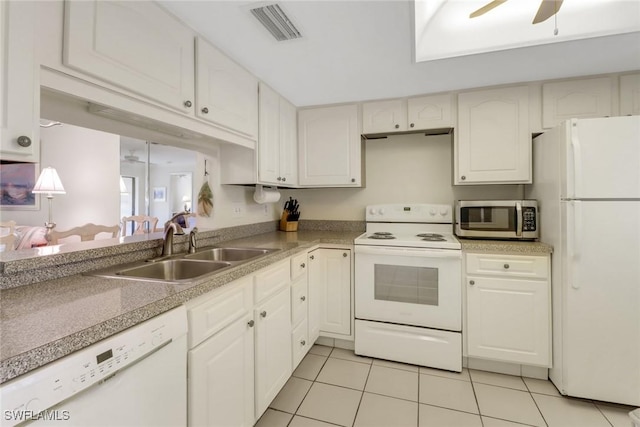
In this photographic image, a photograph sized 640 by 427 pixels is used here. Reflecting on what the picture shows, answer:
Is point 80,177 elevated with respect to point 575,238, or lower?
elevated

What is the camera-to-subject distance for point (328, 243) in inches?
96.1

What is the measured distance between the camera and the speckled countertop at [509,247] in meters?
1.97

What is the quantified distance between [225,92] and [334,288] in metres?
1.65

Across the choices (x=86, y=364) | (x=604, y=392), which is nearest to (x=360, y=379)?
(x=604, y=392)

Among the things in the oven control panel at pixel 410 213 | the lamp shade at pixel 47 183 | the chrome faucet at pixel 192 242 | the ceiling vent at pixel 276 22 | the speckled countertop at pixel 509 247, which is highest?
the ceiling vent at pixel 276 22

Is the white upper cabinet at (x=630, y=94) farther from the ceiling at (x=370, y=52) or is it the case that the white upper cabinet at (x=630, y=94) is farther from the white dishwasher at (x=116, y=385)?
the white dishwasher at (x=116, y=385)

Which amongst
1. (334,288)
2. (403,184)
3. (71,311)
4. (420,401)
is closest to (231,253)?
(334,288)

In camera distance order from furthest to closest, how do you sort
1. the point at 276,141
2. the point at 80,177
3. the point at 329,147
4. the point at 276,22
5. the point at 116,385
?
the point at 80,177
the point at 329,147
the point at 276,141
the point at 276,22
the point at 116,385

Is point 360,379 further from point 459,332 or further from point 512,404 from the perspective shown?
point 512,404

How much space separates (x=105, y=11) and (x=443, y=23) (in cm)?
181

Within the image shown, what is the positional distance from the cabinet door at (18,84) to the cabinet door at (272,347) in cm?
109

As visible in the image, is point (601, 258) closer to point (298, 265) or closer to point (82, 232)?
point (298, 265)

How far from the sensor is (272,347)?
1646 mm

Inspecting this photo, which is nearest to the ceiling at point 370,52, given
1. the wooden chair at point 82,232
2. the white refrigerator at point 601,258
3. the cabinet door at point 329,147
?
the cabinet door at point 329,147
